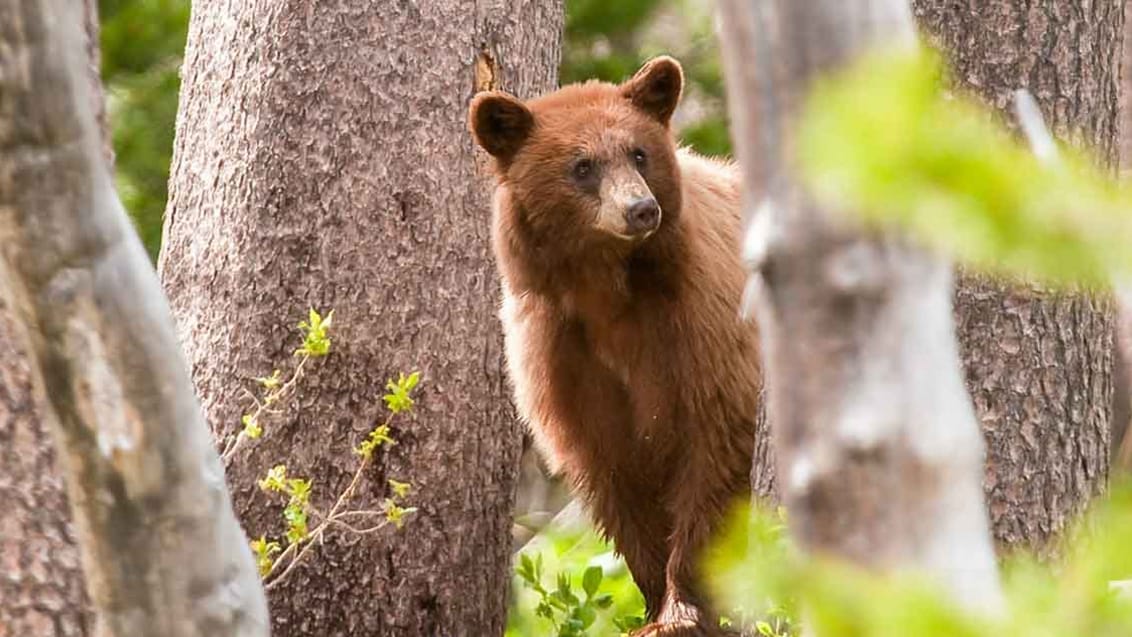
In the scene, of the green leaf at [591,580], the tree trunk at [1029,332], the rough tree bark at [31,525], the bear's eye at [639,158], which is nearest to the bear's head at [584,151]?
the bear's eye at [639,158]

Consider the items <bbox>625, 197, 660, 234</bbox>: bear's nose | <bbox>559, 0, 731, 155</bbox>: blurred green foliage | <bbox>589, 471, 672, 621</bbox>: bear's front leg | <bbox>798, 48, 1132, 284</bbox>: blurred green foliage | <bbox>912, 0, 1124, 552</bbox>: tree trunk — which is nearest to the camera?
<bbox>798, 48, 1132, 284</bbox>: blurred green foliage

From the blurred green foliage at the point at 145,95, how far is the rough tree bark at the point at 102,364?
27.1 ft

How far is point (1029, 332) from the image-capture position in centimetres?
465

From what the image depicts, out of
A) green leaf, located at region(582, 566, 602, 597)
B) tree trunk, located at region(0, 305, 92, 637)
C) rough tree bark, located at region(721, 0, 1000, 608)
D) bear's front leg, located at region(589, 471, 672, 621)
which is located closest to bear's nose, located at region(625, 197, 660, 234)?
bear's front leg, located at region(589, 471, 672, 621)

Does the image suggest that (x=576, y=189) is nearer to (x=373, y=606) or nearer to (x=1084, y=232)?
(x=373, y=606)

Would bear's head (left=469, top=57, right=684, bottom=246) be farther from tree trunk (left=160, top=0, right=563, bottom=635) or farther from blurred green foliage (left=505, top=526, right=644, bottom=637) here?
blurred green foliage (left=505, top=526, right=644, bottom=637)

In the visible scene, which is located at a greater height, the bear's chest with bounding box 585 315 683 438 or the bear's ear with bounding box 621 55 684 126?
the bear's ear with bounding box 621 55 684 126

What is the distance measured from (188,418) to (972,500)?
1781 millimetres

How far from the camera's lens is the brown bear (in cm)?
610

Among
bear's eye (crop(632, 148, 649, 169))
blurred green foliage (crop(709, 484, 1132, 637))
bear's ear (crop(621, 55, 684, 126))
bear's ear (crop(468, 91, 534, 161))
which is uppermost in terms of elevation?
blurred green foliage (crop(709, 484, 1132, 637))

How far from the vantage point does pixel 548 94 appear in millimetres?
6605

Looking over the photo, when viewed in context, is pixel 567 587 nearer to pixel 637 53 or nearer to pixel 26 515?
pixel 26 515

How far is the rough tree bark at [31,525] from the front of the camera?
434 centimetres

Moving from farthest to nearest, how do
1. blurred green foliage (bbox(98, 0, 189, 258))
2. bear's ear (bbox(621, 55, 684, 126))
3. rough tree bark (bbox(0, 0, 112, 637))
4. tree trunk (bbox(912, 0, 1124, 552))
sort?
blurred green foliage (bbox(98, 0, 189, 258))
bear's ear (bbox(621, 55, 684, 126))
tree trunk (bbox(912, 0, 1124, 552))
rough tree bark (bbox(0, 0, 112, 637))
